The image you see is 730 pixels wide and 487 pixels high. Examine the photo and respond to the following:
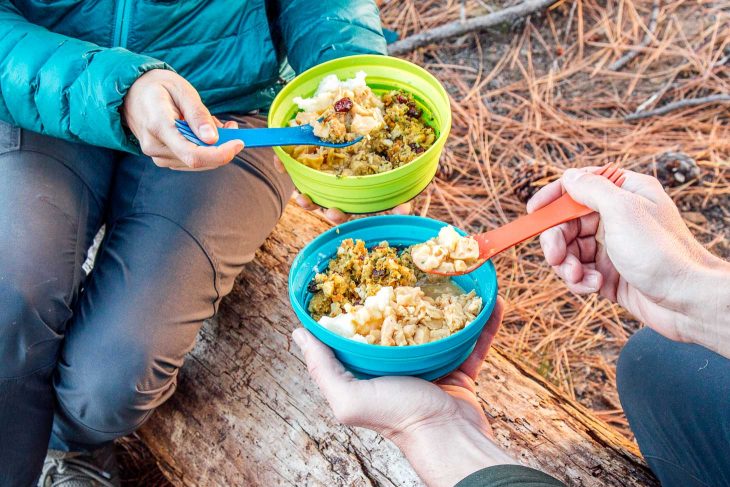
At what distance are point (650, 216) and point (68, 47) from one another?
4.87 ft

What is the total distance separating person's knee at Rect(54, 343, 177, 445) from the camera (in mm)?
1659

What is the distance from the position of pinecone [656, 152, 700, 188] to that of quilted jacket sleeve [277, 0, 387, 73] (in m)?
1.29

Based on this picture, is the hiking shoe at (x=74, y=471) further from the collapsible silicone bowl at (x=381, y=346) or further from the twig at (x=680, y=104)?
the twig at (x=680, y=104)

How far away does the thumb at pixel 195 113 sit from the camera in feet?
5.00

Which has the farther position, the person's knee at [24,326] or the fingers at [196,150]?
the person's knee at [24,326]

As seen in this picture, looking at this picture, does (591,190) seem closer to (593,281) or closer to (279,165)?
(593,281)

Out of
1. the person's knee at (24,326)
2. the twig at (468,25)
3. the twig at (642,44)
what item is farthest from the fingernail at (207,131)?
the twig at (642,44)

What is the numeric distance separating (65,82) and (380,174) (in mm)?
851

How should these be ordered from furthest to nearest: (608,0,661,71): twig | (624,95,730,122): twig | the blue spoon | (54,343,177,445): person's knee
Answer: (608,0,661,71): twig < (624,95,730,122): twig < (54,343,177,445): person's knee < the blue spoon

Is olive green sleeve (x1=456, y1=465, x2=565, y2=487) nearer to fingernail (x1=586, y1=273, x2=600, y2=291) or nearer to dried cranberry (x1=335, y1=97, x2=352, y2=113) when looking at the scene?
fingernail (x1=586, y1=273, x2=600, y2=291)

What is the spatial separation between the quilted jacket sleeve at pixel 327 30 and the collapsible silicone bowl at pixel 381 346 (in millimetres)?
626

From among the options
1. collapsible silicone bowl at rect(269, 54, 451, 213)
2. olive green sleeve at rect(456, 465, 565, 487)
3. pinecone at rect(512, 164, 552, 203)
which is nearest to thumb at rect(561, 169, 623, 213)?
collapsible silicone bowl at rect(269, 54, 451, 213)

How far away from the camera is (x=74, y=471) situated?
76.9 inches

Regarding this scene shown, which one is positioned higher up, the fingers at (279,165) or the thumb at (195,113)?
the thumb at (195,113)
